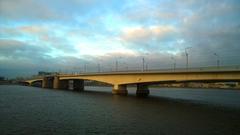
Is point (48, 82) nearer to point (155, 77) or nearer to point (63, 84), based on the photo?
point (63, 84)

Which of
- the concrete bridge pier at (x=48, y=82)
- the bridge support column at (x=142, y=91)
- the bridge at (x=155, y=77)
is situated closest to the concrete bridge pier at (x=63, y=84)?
the concrete bridge pier at (x=48, y=82)

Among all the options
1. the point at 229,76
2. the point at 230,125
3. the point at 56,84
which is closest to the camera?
the point at 230,125

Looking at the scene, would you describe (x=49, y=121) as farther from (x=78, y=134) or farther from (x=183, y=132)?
(x=183, y=132)

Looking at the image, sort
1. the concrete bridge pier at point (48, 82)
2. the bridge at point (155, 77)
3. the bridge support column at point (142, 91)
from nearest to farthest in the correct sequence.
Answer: the bridge at point (155, 77)
the bridge support column at point (142, 91)
the concrete bridge pier at point (48, 82)

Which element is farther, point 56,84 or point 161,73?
point 56,84

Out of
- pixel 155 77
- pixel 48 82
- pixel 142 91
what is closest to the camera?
pixel 155 77

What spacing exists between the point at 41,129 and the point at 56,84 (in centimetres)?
10737

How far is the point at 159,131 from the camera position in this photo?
22969 millimetres

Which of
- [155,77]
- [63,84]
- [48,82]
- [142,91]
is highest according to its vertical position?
[155,77]

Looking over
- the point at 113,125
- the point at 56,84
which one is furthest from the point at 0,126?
the point at 56,84

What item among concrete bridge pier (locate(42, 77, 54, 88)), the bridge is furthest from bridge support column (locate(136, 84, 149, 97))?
concrete bridge pier (locate(42, 77, 54, 88))

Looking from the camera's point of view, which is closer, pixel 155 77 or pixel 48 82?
pixel 155 77

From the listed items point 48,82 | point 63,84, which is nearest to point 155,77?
point 63,84

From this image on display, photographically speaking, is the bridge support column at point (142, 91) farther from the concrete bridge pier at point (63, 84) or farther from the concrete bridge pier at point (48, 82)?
the concrete bridge pier at point (48, 82)
